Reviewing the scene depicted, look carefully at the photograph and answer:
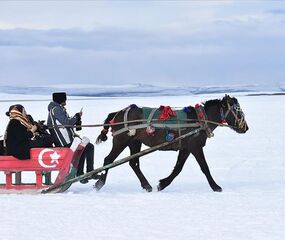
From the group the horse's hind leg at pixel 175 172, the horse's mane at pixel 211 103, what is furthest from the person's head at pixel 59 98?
the horse's mane at pixel 211 103

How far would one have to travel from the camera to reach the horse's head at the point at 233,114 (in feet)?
35.1

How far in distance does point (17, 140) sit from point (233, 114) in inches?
123

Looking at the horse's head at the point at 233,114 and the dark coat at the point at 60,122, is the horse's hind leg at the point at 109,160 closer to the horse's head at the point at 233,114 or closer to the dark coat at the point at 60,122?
the dark coat at the point at 60,122

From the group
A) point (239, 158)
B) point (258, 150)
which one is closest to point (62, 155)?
point (239, 158)

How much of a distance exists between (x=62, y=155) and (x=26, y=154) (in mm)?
472

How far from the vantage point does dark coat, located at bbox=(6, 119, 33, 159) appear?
974 cm

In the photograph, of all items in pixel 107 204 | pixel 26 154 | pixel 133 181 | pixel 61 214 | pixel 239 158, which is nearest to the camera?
pixel 61 214

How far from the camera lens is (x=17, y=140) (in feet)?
32.1

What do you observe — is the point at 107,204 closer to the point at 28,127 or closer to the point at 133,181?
the point at 28,127

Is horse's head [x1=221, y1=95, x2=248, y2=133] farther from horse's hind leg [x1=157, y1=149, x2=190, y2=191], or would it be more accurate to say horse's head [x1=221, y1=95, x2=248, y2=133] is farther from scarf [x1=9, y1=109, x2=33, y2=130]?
scarf [x1=9, y1=109, x2=33, y2=130]

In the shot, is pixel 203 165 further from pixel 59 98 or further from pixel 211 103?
pixel 59 98

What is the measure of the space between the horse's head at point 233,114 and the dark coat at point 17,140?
2.88m

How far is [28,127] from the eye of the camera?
9.84m

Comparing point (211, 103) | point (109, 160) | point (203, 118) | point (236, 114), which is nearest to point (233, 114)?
point (236, 114)
